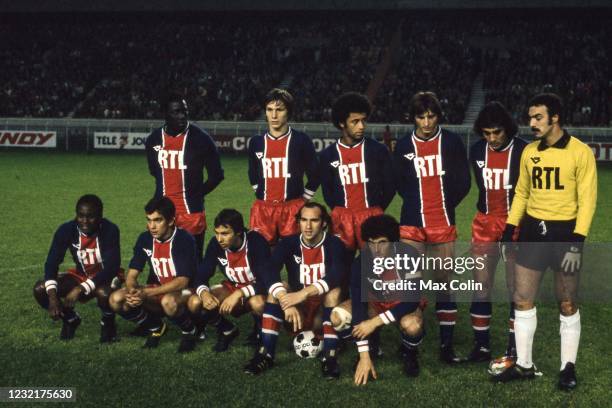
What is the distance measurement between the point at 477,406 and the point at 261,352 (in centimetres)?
159

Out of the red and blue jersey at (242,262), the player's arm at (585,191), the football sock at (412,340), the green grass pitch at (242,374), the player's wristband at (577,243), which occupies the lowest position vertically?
the green grass pitch at (242,374)

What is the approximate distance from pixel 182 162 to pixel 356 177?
162cm

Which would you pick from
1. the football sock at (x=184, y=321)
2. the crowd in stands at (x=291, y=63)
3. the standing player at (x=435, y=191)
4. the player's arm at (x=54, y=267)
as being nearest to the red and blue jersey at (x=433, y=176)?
the standing player at (x=435, y=191)

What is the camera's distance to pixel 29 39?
119 ft

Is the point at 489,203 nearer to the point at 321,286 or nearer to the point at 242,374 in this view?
the point at 321,286

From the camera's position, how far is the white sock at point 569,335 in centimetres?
480

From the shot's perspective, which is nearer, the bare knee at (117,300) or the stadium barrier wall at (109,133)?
the bare knee at (117,300)

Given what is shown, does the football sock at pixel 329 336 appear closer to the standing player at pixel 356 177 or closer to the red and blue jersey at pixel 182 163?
the standing player at pixel 356 177

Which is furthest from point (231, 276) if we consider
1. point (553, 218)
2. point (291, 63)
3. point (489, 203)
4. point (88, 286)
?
point (291, 63)

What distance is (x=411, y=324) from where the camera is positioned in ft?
16.8

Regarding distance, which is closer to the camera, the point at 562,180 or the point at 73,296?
the point at 562,180

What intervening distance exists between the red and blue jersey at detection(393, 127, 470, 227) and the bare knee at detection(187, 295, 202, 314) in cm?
175

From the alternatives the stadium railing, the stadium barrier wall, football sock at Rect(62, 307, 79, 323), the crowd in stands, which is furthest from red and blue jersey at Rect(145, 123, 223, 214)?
the crowd in stands

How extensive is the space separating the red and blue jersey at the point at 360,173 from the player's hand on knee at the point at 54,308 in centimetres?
241
